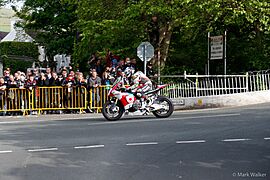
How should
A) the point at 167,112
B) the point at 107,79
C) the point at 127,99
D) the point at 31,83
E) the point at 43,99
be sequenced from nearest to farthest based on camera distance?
the point at 127,99 → the point at 167,112 → the point at 31,83 → the point at 43,99 → the point at 107,79

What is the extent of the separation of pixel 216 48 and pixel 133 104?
331 inches

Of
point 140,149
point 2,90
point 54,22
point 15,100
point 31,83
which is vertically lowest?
point 140,149

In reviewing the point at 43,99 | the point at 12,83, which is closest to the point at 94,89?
the point at 43,99

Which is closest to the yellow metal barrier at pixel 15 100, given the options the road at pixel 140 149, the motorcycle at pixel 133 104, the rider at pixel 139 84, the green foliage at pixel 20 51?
the road at pixel 140 149

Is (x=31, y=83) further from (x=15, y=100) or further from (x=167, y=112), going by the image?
(x=167, y=112)

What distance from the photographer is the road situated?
8242mm

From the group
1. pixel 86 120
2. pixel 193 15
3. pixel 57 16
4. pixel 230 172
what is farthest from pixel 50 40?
pixel 230 172

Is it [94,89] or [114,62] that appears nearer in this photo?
[94,89]

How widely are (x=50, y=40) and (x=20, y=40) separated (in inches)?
802

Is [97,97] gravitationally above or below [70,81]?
below

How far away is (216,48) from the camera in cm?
2291

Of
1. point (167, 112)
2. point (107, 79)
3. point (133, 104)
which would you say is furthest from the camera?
point (107, 79)

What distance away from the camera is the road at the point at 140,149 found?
8242mm

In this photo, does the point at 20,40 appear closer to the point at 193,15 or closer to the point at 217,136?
the point at 193,15
